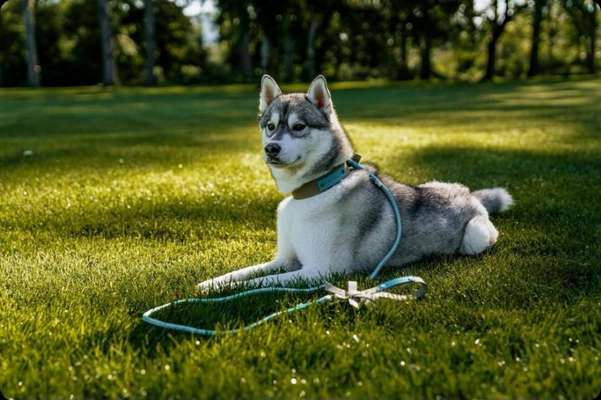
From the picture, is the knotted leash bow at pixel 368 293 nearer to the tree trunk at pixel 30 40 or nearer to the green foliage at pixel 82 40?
the tree trunk at pixel 30 40

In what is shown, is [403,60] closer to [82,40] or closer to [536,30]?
[536,30]

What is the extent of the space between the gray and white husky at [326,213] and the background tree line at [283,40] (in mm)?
37235

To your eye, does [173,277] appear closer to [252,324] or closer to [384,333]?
[252,324]

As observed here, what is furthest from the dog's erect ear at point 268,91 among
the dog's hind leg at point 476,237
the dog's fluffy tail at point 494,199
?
the dog's fluffy tail at point 494,199

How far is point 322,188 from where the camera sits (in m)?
4.70

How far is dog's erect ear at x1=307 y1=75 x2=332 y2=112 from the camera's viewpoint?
4801 mm

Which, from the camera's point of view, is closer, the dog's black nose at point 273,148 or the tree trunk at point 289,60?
the dog's black nose at point 273,148

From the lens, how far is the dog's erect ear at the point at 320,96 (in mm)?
4801

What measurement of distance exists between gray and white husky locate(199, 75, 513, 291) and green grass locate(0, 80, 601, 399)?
247 mm

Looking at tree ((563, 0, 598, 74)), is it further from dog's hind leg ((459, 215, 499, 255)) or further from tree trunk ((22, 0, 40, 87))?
dog's hind leg ((459, 215, 499, 255))

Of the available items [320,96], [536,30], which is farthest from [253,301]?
[536,30]

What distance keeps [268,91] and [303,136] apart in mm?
667

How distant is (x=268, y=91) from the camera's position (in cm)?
507

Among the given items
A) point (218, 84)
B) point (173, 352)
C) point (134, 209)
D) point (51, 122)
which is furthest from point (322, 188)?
point (218, 84)
